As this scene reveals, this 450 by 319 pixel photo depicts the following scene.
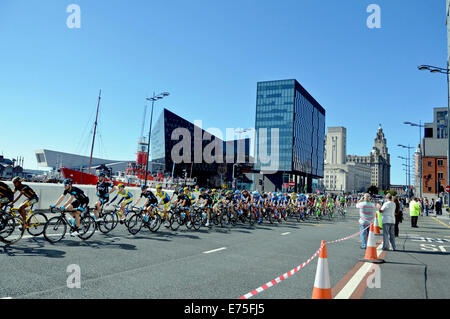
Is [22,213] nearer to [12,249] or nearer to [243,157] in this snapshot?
[12,249]

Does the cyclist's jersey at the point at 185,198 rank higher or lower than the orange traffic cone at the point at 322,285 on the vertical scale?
higher

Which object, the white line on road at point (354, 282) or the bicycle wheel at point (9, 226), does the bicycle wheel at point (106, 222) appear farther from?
the white line on road at point (354, 282)

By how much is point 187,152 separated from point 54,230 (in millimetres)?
86251

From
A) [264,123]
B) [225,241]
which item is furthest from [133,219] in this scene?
[264,123]

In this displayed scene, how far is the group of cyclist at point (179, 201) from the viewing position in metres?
8.70

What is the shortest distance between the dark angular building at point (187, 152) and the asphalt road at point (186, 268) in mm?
69076

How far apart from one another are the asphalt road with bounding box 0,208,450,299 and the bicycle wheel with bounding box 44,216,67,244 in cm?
23

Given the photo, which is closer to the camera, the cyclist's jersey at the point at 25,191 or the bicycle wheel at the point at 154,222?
the cyclist's jersey at the point at 25,191

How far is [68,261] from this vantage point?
673 centimetres

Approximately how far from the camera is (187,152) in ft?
310

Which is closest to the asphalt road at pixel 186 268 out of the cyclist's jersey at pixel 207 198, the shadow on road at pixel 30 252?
the shadow on road at pixel 30 252

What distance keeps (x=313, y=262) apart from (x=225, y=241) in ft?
12.4

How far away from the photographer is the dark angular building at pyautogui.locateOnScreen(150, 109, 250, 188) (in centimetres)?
8819

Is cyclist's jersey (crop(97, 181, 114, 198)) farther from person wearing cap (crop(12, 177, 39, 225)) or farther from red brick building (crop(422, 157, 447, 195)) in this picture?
red brick building (crop(422, 157, 447, 195))
